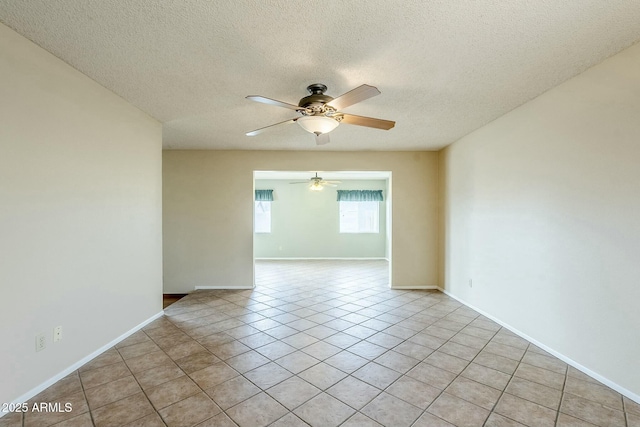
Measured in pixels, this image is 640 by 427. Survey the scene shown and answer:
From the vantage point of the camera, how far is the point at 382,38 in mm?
1891

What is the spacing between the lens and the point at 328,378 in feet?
7.36

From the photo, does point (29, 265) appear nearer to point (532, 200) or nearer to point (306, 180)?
point (532, 200)

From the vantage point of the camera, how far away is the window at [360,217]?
8.71 metres

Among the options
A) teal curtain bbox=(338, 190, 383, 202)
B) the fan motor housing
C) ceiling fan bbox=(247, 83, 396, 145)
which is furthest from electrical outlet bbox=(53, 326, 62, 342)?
teal curtain bbox=(338, 190, 383, 202)

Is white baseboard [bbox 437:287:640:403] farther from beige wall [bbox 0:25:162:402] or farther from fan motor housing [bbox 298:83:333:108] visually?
beige wall [bbox 0:25:162:402]

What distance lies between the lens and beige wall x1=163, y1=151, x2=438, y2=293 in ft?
16.3

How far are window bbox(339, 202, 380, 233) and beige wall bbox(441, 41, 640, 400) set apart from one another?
4991mm

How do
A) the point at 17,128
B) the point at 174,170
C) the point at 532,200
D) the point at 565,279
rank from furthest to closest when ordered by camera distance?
the point at 174,170 < the point at 532,200 < the point at 565,279 < the point at 17,128

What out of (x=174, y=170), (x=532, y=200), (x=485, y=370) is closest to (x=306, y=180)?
(x=174, y=170)

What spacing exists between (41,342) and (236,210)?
10.4 feet

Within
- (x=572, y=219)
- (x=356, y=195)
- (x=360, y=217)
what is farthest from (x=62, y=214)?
(x=360, y=217)

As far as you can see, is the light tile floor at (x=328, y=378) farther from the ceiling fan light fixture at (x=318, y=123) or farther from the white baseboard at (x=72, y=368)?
the ceiling fan light fixture at (x=318, y=123)

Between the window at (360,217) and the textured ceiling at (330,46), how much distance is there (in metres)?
5.71

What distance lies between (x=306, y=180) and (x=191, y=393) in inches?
267
